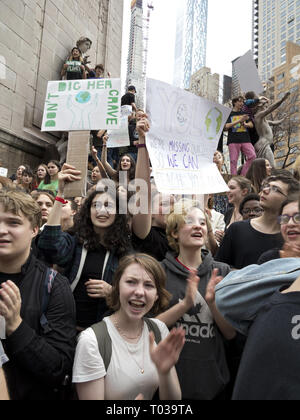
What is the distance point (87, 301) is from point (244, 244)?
1.31m

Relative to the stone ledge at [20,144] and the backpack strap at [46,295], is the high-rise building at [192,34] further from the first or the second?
the backpack strap at [46,295]

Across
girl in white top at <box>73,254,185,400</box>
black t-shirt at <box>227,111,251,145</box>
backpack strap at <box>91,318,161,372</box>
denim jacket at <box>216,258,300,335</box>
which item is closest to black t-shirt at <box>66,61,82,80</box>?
black t-shirt at <box>227,111,251,145</box>

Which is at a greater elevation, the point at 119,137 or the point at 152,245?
the point at 119,137

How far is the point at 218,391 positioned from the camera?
6.16 feet

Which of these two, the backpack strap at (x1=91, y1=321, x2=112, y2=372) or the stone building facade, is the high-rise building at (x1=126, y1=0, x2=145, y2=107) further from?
the backpack strap at (x1=91, y1=321, x2=112, y2=372)

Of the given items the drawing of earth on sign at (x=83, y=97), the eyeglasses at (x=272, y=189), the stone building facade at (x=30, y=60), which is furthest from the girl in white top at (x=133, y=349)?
the stone building facade at (x=30, y=60)

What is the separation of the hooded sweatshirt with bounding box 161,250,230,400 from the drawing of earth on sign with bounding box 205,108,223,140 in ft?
5.05

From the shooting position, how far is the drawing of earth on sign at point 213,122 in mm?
3125

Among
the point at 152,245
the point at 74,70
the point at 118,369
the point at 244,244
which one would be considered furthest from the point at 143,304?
the point at 74,70

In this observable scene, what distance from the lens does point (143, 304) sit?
1.87 meters

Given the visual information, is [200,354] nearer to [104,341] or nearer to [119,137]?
[104,341]

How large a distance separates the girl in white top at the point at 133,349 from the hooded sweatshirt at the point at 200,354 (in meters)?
0.18

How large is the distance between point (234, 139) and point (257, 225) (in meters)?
4.36
